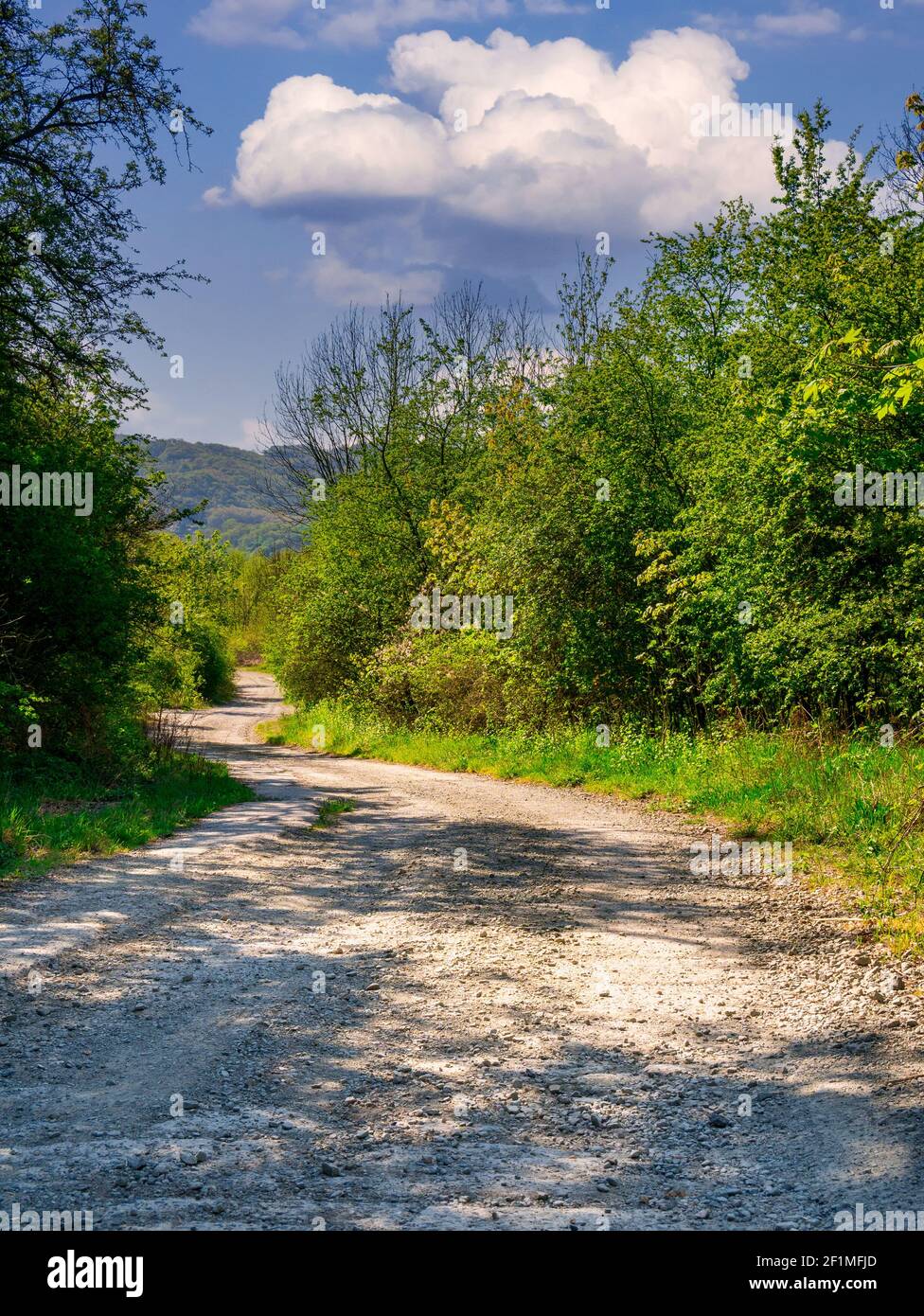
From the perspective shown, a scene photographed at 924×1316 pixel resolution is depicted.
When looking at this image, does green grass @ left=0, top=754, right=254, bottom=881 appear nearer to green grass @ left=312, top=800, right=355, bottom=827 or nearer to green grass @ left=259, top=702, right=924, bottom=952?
green grass @ left=312, top=800, right=355, bottom=827

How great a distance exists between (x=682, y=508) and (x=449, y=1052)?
15.0m

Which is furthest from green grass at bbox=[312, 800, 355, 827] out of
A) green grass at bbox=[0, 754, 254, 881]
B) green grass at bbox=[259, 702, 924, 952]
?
green grass at bbox=[259, 702, 924, 952]

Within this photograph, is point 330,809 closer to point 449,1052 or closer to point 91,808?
point 91,808

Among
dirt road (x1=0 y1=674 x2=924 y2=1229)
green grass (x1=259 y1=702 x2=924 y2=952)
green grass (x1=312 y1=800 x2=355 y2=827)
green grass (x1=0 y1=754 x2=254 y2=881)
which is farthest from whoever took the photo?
green grass (x1=312 y1=800 x2=355 y2=827)

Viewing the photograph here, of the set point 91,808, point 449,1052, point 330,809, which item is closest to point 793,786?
point 330,809

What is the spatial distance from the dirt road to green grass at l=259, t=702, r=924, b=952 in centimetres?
53

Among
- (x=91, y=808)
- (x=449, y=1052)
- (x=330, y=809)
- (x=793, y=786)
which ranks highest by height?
(x=793, y=786)

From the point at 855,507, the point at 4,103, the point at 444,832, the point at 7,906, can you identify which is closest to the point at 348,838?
the point at 444,832

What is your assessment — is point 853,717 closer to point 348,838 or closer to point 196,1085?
point 348,838

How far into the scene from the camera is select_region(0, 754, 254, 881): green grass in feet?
31.2

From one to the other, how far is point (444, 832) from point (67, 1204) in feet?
28.5

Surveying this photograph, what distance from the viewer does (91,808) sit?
12.5 meters

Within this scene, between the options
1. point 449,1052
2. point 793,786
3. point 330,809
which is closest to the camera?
point 449,1052

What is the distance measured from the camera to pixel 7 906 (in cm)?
750
